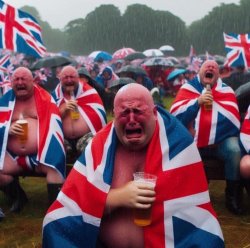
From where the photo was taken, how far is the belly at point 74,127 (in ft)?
18.2

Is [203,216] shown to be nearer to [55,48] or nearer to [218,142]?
[218,142]

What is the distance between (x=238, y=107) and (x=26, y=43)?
3.01 m

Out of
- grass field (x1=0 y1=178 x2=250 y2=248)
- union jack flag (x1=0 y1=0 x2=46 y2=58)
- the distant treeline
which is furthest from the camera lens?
the distant treeline

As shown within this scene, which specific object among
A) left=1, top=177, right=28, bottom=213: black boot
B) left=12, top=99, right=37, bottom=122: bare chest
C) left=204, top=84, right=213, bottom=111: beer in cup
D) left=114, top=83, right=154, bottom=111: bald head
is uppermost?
left=114, top=83, right=154, bottom=111: bald head

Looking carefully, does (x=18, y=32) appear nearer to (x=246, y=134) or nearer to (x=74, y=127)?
(x=74, y=127)

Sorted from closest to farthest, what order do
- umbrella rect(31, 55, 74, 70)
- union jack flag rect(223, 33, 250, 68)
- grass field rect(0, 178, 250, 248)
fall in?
1. grass field rect(0, 178, 250, 248)
2. union jack flag rect(223, 33, 250, 68)
3. umbrella rect(31, 55, 74, 70)

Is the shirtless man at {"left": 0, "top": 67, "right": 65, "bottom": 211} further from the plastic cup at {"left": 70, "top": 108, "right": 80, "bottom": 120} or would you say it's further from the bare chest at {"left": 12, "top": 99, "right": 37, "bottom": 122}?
the plastic cup at {"left": 70, "top": 108, "right": 80, "bottom": 120}

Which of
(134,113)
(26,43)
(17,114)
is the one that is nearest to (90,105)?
(17,114)

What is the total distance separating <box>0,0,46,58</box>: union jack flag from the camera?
21.0ft

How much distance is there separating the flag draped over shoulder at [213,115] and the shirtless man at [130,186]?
7.27ft

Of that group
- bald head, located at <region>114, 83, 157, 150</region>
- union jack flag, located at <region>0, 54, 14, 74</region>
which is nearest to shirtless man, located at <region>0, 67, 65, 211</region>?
bald head, located at <region>114, 83, 157, 150</region>

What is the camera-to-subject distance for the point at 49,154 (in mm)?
4996

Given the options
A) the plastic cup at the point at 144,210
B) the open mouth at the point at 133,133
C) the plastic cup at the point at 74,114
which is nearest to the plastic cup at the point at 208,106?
the plastic cup at the point at 74,114

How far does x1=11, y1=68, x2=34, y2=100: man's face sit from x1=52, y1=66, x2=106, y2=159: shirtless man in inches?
19.2
